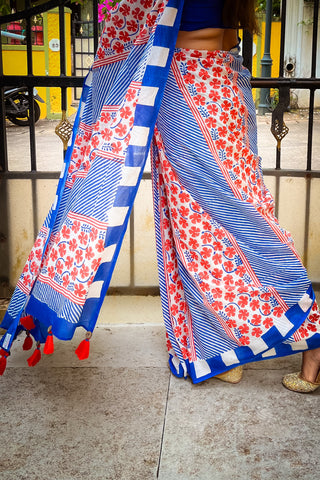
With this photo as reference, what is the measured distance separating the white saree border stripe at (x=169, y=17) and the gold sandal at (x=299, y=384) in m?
1.26

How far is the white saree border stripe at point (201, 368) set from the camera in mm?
2223

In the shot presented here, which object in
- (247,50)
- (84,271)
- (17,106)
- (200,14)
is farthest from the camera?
(17,106)

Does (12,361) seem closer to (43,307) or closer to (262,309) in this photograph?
(43,307)

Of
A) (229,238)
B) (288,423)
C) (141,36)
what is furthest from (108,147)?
(288,423)

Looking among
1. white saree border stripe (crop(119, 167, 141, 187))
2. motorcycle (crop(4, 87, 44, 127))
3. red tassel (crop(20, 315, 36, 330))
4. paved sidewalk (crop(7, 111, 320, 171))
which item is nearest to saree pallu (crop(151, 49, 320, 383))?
white saree border stripe (crop(119, 167, 141, 187))

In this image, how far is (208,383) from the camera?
2254 millimetres

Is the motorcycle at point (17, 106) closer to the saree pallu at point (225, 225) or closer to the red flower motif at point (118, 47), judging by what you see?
the red flower motif at point (118, 47)

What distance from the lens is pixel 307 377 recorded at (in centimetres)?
217

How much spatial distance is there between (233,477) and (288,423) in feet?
1.13

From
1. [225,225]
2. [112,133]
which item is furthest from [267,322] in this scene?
[112,133]

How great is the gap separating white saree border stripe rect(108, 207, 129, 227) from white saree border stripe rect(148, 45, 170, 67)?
1.51ft

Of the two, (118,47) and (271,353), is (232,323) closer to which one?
(271,353)

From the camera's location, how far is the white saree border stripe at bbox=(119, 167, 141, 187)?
1938 mm

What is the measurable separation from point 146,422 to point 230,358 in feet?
1.28
